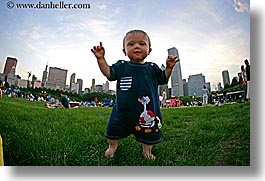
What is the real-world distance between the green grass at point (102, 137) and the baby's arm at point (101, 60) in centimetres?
19

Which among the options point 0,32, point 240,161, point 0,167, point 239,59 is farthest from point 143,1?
point 0,167

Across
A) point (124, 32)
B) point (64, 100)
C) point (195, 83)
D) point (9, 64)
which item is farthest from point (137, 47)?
point (9, 64)

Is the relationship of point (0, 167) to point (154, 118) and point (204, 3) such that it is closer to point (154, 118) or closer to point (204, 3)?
point (154, 118)

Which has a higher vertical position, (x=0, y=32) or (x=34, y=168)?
(x=0, y=32)

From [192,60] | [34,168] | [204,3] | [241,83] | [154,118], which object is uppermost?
[204,3]

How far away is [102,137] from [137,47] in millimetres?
461

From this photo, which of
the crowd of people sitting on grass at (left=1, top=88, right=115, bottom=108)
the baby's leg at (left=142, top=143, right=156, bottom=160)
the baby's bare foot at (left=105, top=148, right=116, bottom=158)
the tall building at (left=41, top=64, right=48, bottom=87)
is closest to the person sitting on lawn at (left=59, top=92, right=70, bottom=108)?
the crowd of people sitting on grass at (left=1, top=88, right=115, bottom=108)

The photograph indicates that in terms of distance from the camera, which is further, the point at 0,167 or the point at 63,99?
the point at 63,99

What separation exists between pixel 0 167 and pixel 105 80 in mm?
638

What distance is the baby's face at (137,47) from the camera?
1.69 m

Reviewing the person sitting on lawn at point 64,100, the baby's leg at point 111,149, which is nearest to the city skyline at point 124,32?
the person sitting on lawn at point 64,100

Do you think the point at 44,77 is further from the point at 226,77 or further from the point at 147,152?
the point at 226,77

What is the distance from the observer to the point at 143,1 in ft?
5.80

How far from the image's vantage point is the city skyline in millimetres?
1744
